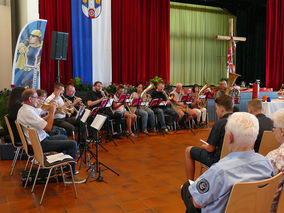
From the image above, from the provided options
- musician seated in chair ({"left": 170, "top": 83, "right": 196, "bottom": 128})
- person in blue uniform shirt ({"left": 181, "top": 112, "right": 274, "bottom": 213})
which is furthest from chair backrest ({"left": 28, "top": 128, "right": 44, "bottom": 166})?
musician seated in chair ({"left": 170, "top": 83, "right": 196, "bottom": 128})

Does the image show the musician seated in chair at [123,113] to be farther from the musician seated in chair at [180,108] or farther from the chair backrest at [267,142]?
the chair backrest at [267,142]

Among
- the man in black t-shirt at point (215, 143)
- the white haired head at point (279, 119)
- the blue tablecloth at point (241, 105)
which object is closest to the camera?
the white haired head at point (279, 119)

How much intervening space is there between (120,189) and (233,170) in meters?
2.40

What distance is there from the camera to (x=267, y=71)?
1245 cm

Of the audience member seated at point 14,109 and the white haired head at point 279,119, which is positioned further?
the audience member seated at point 14,109

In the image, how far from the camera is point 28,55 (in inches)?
281

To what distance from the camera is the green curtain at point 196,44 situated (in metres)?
13.1

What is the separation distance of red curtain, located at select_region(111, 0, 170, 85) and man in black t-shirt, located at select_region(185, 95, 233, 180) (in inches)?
253

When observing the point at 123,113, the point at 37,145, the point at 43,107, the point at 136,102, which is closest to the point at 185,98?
the point at 136,102

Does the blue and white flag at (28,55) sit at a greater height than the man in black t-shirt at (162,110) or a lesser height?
greater

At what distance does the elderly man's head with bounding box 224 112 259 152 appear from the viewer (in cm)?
184

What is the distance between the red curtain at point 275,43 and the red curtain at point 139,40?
4.47m

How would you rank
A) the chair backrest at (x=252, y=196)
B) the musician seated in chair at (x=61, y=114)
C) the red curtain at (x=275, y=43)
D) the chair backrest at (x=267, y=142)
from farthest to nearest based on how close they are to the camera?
the red curtain at (x=275, y=43), the musician seated in chair at (x=61, y=114), the chair backrest at (x=267, y=142), the chair backrest at (x=252, y=196)

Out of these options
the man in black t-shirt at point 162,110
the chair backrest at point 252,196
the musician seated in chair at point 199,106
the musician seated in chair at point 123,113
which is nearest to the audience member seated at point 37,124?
the chair backrest at point 252,196
